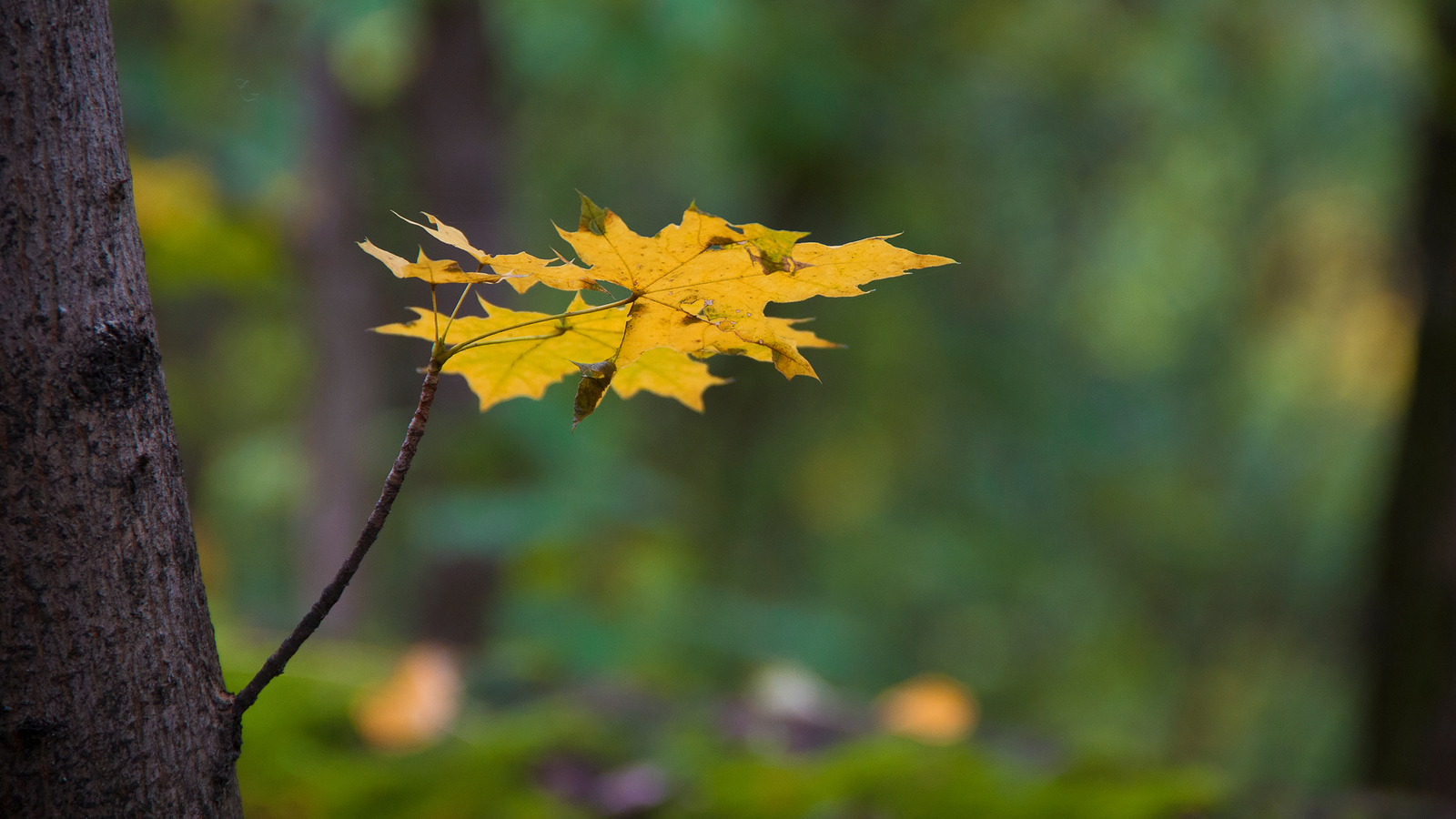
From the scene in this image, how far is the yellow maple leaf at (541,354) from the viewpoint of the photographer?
2.31 ft

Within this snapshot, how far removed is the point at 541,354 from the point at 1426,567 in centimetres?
310

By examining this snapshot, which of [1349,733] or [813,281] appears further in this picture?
[1349,733]

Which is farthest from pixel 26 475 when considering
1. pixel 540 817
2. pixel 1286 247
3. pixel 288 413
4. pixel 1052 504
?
pixel 288 413

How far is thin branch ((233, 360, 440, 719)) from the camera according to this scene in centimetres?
58

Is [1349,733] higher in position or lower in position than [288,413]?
lower

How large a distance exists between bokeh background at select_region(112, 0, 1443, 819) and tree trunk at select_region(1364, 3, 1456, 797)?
0.16 metres

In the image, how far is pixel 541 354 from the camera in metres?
0.77

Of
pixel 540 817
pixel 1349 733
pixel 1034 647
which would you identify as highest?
pixel 1034 647

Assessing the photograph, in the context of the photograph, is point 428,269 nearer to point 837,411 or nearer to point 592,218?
point 592,218

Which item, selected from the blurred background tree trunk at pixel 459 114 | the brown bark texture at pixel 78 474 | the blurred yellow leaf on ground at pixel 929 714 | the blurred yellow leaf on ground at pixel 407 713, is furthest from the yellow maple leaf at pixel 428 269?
the blurred background tree trunk at pixel 459 114

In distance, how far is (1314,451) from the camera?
552 cm

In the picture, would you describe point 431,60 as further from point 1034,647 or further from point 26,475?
point 1034,647

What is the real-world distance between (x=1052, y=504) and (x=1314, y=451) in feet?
4.78

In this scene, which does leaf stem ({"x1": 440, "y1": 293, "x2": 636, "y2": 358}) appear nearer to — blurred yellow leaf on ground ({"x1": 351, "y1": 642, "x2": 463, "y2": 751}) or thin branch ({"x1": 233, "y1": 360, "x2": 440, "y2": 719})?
thin branch ({"x1": 233, "y1": 360, "x2": 440, "y2": 719})
